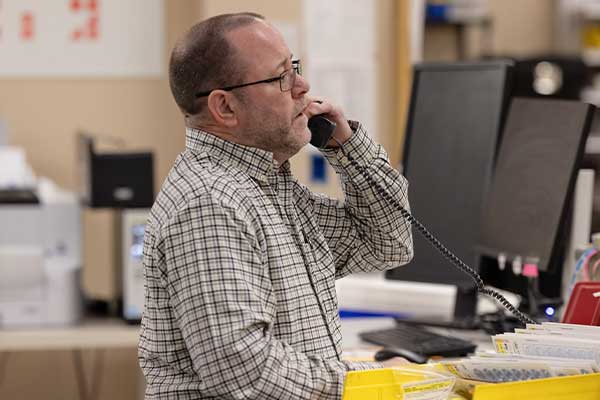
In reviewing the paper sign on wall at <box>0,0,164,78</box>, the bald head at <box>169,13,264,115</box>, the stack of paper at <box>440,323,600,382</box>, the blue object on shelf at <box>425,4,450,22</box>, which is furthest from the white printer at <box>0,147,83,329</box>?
the blue object on shelf at <box>425,4,450,22</box>

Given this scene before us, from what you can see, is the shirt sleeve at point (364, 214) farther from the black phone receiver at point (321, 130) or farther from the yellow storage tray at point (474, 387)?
the yellow storage tray at point (474, 387)

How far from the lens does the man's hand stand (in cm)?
188

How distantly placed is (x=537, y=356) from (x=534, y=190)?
955mm

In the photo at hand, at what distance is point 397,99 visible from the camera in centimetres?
566

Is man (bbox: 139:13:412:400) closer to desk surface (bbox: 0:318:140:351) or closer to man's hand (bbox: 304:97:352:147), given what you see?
man's hand (bbox: 304:97:352:147)

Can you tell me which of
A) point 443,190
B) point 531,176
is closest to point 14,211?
point 443,190

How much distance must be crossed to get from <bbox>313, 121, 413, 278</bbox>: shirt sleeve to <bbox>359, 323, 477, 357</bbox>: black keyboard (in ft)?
1.81

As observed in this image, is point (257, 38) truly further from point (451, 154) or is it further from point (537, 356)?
point (451, 154)

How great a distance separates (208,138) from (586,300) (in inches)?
33.3

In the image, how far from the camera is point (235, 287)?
4.98 feet

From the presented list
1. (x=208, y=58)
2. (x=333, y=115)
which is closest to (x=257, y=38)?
(x=208, y=58)

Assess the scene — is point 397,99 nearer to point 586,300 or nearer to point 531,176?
point 531,176

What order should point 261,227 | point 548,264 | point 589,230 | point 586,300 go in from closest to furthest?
point 261,227
point 586,300
point 548,264
point 589,230

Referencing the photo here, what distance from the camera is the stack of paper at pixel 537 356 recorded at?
1.60 m
